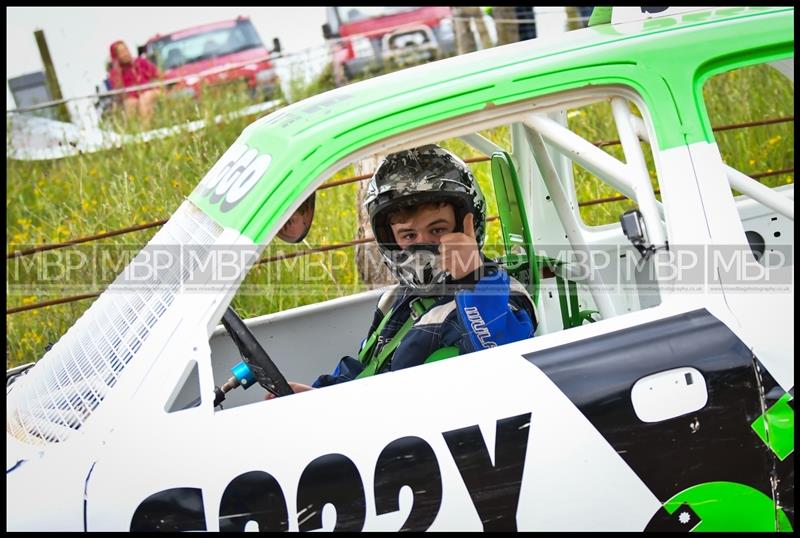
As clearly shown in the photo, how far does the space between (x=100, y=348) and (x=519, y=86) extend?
1.27 meters

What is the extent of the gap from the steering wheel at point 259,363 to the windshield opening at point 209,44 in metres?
11.8

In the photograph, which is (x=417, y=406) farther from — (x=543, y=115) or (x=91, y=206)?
(x=91, y=206)

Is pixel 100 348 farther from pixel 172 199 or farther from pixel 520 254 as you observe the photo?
pixel 172 199

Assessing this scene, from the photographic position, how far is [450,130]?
2371 mm

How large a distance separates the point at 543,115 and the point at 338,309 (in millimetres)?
1501

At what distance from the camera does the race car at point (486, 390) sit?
2.19 meters

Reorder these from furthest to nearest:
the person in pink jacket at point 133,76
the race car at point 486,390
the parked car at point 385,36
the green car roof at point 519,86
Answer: the parked car at point 385,36 → the person in pink jacket at point 133,76 → the green car roof at point 519,86 → the race car at point 486,390

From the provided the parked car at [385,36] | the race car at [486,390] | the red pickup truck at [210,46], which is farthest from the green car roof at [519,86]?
the red pickup truck at [210,46]

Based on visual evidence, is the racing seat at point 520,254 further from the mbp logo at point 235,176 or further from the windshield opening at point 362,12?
the windshield opening at point 362,12

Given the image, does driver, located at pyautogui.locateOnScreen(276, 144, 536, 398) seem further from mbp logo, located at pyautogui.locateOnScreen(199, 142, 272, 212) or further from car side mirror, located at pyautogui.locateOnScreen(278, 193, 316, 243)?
mbp logo, located at pyautogui.locateOnScreen(199, 142, 272, 212)

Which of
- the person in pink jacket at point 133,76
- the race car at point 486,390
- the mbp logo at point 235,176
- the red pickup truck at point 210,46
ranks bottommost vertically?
the race car at point 486,390

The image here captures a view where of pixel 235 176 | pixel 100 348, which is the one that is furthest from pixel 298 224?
pixel 100 348

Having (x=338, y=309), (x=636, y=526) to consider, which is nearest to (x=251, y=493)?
(x=636, y=526)

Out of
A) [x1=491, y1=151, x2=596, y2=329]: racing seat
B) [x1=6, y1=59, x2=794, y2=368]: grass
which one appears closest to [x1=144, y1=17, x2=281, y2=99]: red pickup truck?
[x1=6, y1=59, x2=794, y2=368]: grass
